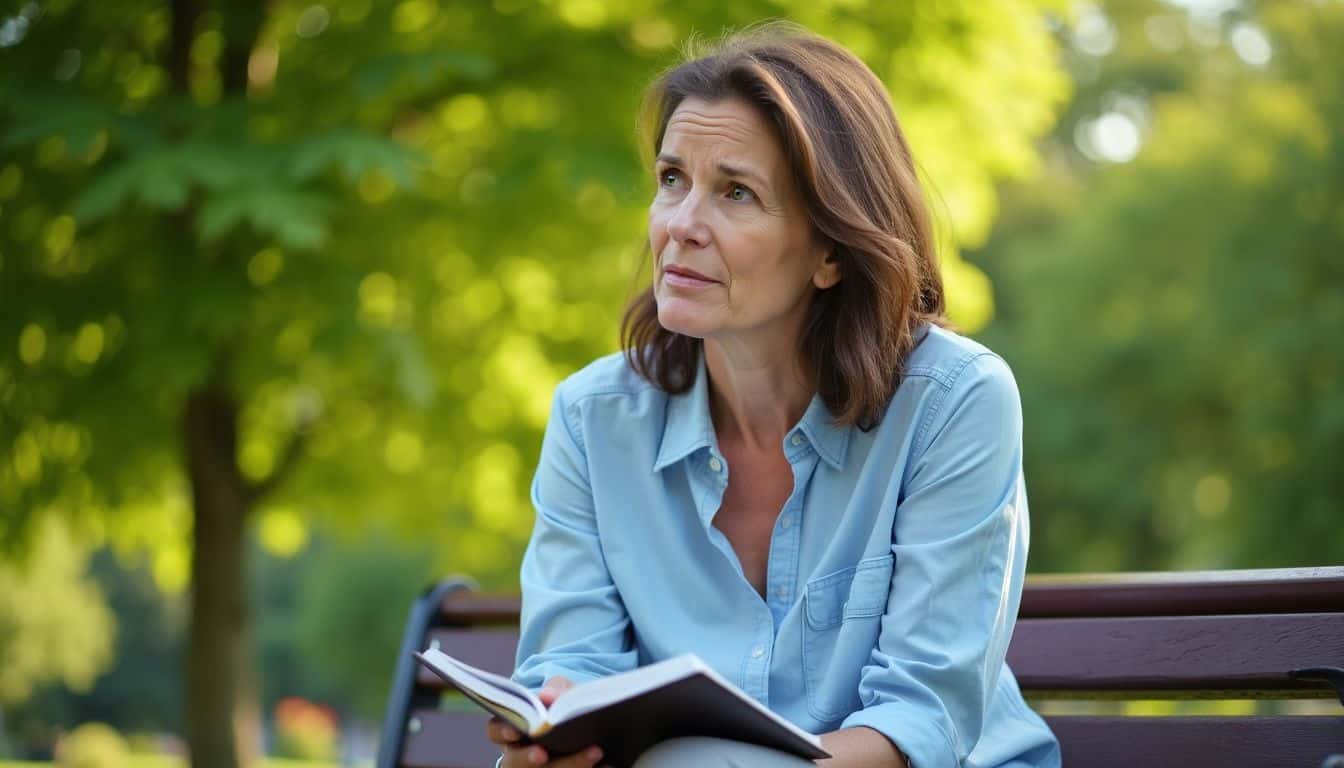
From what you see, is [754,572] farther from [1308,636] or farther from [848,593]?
[1308,636]

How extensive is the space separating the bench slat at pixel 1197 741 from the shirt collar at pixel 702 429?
0.73m

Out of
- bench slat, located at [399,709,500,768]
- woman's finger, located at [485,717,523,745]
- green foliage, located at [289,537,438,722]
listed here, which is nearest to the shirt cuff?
woman's finger, located at [485,717,523,745]

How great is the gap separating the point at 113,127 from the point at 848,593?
4.44 metres

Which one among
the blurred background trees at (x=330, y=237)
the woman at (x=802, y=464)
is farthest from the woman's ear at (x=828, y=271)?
the blurred background trees at (x=330, y=237)

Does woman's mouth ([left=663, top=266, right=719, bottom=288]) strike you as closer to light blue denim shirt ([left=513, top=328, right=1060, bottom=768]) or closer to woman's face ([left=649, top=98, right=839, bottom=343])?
woman's face ([left=649, top=98, right=839, bottom=343])

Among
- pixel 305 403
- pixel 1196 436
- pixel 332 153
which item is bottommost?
pixel 1196 436

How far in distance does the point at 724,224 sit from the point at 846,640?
2.44 feet

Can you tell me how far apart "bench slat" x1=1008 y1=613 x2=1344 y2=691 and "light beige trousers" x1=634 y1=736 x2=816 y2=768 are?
35.6 inches

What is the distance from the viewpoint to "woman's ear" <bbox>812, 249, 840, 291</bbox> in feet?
8.91

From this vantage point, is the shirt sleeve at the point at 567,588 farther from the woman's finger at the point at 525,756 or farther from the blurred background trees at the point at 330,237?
the blurred background trees at the point at 330,237

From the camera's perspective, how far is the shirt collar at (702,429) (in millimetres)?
2686

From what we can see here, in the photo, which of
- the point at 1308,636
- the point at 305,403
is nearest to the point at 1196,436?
the point at 305,403

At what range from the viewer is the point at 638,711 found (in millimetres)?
2113

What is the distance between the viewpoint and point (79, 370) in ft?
24.7
